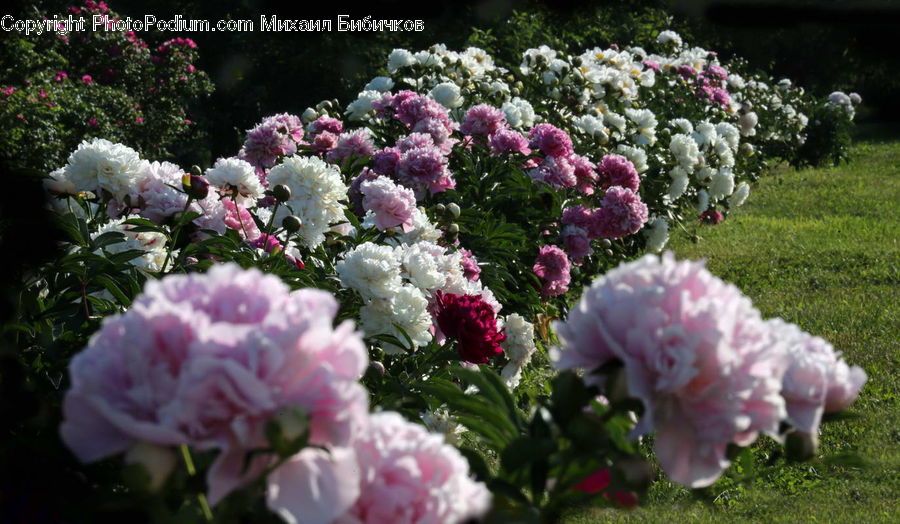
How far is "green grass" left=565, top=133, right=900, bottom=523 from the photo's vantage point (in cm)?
320

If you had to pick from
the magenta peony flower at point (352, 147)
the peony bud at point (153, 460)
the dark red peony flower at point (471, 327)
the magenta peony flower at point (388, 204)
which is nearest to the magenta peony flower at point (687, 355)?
the peony bud at point (153, 460)

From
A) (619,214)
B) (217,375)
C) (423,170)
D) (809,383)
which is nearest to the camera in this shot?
(217,375)

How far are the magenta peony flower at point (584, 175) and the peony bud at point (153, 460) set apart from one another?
3645 millimetres

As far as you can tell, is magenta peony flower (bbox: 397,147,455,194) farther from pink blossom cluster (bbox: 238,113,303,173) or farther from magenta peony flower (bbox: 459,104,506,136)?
magenta peony flower (bbox: 459,104,506,136)

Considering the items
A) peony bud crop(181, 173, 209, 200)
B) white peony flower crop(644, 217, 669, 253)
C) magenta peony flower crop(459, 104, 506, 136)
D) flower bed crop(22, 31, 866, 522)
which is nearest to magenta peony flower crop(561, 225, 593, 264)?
flower bed crop(22, 31, 866, 522)

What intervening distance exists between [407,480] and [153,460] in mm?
195

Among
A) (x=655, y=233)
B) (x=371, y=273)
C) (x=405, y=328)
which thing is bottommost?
(x=655, y=233)

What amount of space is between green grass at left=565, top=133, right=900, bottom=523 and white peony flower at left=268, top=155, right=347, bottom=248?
3.11 ft

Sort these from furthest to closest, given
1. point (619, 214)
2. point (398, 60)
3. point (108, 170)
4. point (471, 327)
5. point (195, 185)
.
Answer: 1. point (398, 60)
2. point (619, 214)
3. point (108, 170)
4. point (471, 327)
5. point (195, 185)

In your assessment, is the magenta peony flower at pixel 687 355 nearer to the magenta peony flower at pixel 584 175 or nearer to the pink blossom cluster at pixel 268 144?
the pink blossom cluster at pixel 268 144

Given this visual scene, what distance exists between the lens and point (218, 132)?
11.9 metres

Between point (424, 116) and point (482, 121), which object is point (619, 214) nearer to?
point (482, 121)

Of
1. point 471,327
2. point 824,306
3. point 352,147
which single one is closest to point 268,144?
point 352,147

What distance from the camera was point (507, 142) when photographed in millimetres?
4121
